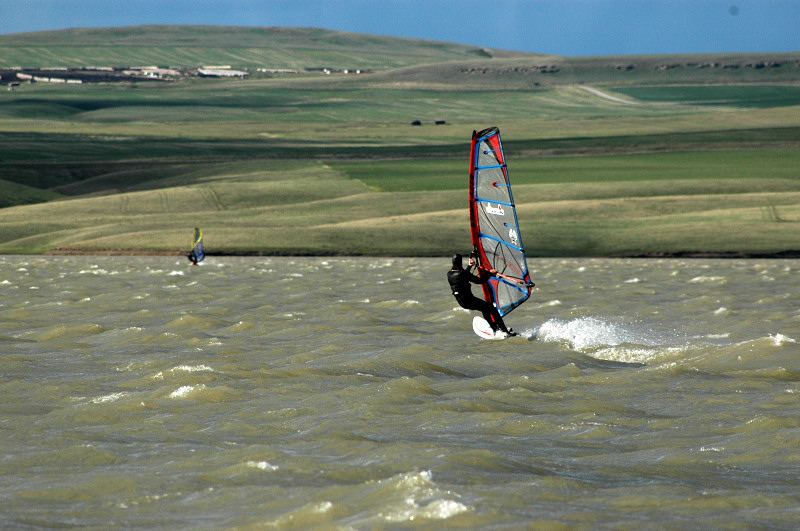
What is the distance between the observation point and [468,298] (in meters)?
21.4

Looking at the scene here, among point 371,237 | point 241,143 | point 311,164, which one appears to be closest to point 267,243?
point 371,237

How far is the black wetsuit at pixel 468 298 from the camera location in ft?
69.6

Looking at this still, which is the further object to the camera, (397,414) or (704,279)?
(704,279)

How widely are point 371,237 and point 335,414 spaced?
3783cm

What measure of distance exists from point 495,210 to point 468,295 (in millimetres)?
1721

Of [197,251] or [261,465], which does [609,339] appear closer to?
[261,465]

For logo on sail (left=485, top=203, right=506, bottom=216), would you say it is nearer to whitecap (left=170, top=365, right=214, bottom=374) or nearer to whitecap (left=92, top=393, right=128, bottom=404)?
whitecap (left=170, top=365, right=214, bottom=374)

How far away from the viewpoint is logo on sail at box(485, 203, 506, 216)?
22031 mm

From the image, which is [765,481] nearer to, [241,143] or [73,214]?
[73,214]

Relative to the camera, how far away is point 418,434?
43.7ft

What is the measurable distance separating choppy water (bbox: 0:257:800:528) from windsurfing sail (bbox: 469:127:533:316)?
97 cm

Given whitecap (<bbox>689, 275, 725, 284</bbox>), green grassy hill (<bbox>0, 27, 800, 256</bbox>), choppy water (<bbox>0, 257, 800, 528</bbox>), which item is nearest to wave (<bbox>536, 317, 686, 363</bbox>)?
choppy water (<bbox>0, 257, 800, 528</bbox>)

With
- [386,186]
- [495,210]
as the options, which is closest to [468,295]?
[495,210]

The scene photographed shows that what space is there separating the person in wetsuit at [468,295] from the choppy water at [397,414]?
0.56m
